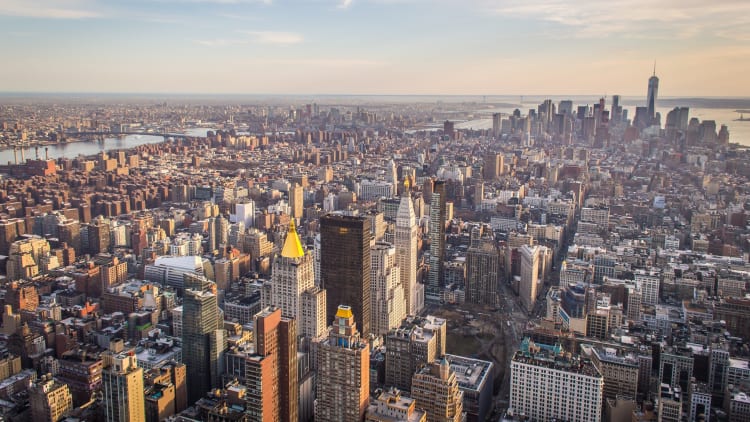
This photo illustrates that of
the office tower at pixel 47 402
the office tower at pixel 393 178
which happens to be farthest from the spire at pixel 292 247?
the office tower at pixel 393 178

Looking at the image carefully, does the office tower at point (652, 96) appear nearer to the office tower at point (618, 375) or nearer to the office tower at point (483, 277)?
the office tower at point (483, 277)

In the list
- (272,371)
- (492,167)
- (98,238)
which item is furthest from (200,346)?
(492,167)

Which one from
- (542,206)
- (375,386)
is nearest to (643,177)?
(542,206)

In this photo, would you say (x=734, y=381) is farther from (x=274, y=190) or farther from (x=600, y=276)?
(x=274, y=190)

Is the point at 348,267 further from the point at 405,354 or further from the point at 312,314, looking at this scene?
the point at 405,354

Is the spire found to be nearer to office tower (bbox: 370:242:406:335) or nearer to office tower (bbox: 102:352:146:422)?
office tower (bbox: 370:242:406:335)

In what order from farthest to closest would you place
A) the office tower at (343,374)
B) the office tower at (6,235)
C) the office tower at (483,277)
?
the office tower at (6,235), the office tower at (483,277), the office tower at (343,374)
